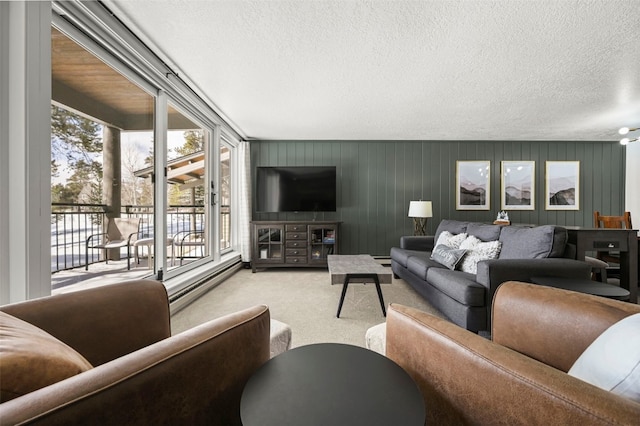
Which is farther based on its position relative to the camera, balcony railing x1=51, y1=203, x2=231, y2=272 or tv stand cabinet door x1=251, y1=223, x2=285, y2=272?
tv stand cabinet door x1=251, y1=223, x2=285, y2=272

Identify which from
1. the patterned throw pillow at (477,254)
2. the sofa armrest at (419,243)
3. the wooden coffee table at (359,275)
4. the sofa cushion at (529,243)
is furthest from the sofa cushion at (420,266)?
the sofa armrest at (419,243)

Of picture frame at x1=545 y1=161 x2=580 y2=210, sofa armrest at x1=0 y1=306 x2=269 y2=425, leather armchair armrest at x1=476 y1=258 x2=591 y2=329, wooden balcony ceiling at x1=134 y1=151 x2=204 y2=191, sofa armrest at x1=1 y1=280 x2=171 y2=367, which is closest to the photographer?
sofa armrest at x1=0 y1=306 x2=269 y2=425

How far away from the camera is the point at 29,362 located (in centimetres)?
51

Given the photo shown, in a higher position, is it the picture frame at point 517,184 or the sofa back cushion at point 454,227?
the picture frame at point 517,184

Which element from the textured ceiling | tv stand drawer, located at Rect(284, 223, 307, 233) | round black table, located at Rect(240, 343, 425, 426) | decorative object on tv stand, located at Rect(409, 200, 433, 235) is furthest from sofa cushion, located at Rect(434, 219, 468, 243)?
round black table, located at Rect(240, 343, 425, 426)

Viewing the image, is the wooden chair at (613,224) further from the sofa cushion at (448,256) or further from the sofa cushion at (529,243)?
the sofa cushion at (448,256)

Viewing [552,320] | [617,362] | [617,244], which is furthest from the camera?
[617,244]

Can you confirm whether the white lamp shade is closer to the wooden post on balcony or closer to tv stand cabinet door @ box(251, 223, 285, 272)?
tv stand cabinet door @ box(251, 223, 285, 272)

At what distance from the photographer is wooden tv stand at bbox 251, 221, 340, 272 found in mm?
4207

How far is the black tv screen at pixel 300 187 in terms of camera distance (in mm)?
4488

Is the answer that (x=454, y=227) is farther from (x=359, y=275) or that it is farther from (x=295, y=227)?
(x=295, y=227)

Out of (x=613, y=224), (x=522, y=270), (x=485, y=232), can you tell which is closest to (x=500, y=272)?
(x=522, y=270)

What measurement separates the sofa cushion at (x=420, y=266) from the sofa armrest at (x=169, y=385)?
2.21 meters

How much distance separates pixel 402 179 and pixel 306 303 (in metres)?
2.98
